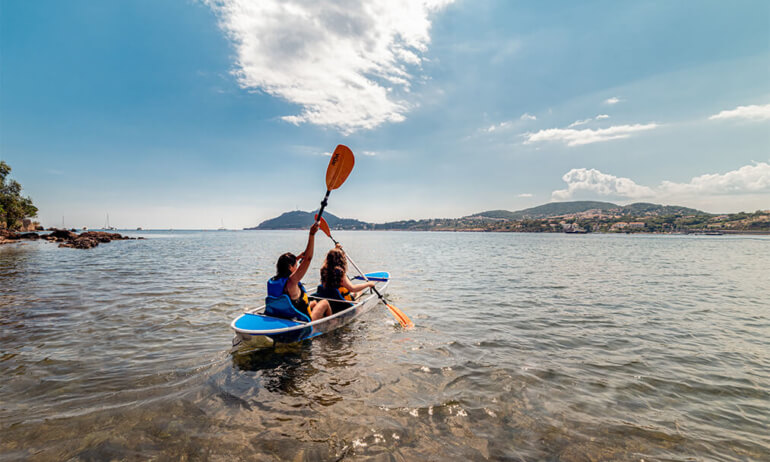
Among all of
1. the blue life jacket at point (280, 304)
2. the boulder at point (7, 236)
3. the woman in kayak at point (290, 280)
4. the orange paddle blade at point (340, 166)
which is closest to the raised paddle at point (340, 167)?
the orange paddle blade at point (340, 166)

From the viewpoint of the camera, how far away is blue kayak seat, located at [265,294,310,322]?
286 inches

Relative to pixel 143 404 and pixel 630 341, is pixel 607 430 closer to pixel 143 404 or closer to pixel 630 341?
pixel 630 341

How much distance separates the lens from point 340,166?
416 inches

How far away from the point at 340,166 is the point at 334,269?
3.63 m

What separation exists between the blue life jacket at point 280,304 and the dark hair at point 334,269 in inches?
83.8

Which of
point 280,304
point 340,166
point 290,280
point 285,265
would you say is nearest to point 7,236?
point 340,166

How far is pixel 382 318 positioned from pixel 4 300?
566 inches

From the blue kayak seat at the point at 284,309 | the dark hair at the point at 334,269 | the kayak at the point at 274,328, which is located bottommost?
the kayak at the point at 274,328

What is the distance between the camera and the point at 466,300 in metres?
13.0

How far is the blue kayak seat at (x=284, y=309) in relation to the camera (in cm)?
727

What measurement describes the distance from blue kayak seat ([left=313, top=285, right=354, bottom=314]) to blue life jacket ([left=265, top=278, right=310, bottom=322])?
2219mm

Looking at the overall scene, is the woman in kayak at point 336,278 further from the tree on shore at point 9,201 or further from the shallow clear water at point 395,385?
the tree on shore at point 9,201

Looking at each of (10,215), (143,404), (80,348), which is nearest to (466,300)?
(143,404)

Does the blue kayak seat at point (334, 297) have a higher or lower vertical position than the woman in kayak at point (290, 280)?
lower
